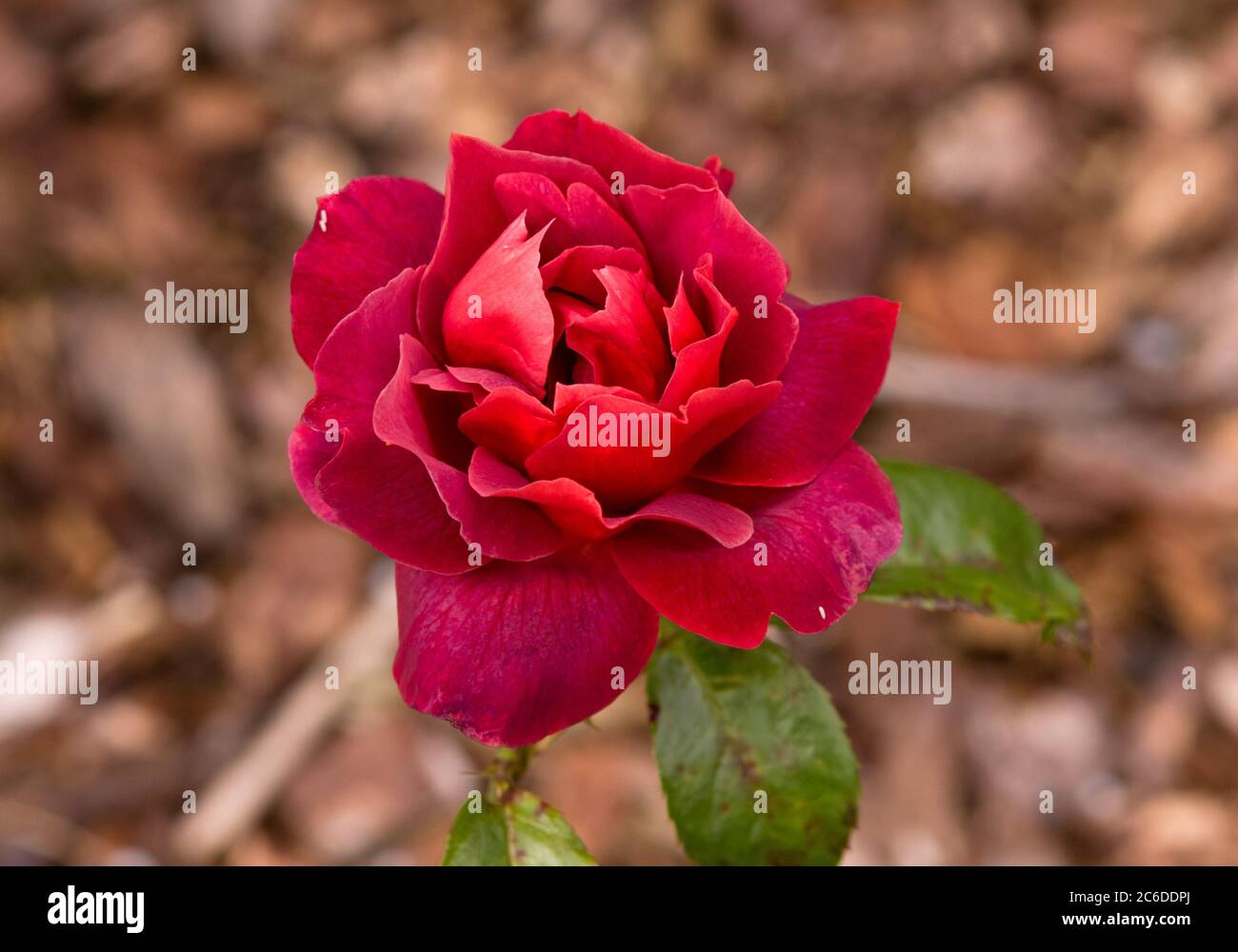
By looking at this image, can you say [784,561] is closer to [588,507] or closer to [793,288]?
[588,507]

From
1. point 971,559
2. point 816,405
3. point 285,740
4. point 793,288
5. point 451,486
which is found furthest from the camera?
point 793,288

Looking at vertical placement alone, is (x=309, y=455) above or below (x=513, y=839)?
above

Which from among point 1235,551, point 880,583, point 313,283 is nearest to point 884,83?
point 1235,551

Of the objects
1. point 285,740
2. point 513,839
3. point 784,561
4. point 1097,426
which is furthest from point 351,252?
point 1097,426

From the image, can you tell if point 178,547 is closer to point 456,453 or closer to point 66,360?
point 66,360

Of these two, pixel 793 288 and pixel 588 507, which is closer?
pixel 588 507

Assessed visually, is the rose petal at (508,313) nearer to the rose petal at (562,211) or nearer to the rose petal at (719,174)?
the rose petal at (562,211)
